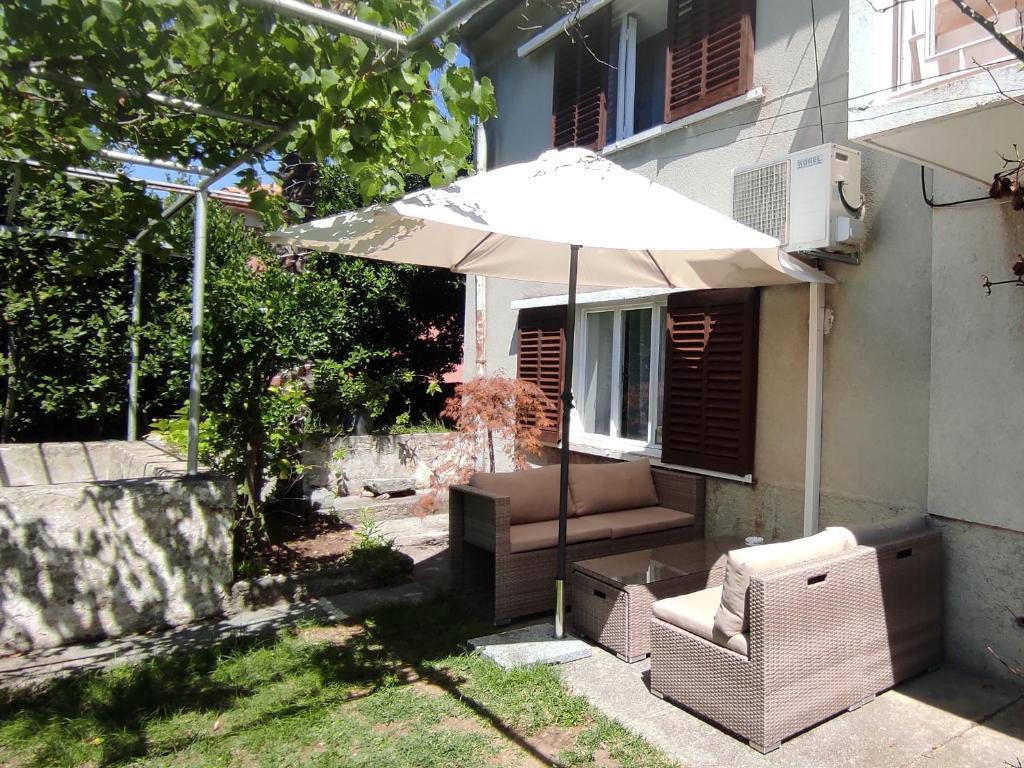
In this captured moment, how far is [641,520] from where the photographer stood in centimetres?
583

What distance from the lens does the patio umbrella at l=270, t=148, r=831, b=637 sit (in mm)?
3809

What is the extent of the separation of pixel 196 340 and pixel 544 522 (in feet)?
10.4

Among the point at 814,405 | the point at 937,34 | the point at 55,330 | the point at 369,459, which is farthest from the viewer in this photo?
the point at 369,459

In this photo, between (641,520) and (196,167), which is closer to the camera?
(196,167)

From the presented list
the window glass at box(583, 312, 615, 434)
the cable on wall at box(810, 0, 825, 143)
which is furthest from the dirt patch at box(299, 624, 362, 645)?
the cable on wall at box(810, 0, 825, 143)

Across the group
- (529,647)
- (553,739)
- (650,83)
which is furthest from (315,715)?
(650,83)

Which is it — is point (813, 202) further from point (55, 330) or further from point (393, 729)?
point (55, 330)

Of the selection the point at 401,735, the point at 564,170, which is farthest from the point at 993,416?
the point at 401,735

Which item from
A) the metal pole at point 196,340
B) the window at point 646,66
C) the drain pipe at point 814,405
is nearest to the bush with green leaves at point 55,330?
the metal pole at point 196,340

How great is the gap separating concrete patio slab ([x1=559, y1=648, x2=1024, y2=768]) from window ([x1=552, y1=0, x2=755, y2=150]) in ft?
15.6

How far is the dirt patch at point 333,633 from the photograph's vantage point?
4750 millimetres

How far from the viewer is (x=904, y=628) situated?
4074 millimetres

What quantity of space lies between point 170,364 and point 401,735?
729 centimetres

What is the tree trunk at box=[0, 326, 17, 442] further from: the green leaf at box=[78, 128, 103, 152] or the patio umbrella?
the patio umbrella
